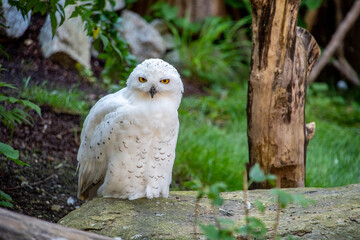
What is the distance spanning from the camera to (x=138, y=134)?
9.09 feet

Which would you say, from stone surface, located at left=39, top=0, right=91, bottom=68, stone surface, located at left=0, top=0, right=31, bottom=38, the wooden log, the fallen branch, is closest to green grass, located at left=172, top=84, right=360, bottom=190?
the fallen branch

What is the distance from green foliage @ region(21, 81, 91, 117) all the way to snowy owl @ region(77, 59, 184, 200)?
1.53m

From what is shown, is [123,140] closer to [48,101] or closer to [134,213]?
[134,213]

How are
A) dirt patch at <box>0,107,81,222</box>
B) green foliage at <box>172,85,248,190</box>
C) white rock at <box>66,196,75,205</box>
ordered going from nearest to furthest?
dirt patch at <box>0,107,81,222</box>
white rock at <box>66,196,75,205</box>
green foliage at <box>172,85,248,190</box>

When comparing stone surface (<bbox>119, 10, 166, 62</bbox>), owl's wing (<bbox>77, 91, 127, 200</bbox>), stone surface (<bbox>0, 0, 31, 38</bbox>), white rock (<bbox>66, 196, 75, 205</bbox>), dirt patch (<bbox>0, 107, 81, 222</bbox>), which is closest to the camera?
owl's wing (<bbox>77, 91, 127, 200</bbox>)

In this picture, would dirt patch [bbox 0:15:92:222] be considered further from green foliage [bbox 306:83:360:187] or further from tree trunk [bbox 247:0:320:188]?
green foliage [bbox 306:83:360:187]

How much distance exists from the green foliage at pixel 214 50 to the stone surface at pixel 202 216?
178 inches

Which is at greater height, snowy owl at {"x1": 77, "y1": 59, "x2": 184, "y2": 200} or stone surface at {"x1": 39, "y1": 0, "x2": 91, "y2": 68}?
stone surface at {"x1": 39, "y1": 0, "x2": 91, "y2": 68}

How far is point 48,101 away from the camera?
446 cm

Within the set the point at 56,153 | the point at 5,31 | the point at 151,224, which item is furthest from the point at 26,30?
the point at 151,224

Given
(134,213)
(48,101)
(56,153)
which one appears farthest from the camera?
(48,101)

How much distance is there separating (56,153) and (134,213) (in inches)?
66.5

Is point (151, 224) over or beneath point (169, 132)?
beneath

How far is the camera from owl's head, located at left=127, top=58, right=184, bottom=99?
106 inches
